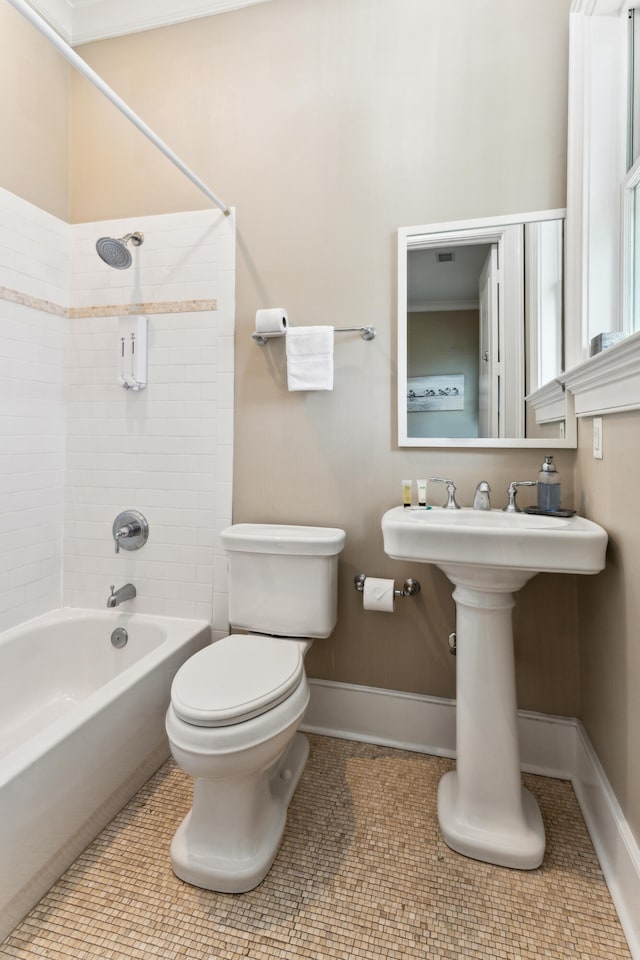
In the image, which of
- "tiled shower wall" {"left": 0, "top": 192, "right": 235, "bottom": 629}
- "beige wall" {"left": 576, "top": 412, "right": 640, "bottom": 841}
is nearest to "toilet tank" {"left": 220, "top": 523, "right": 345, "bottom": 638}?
"tiled shower wall" {"left": 0, "top": 192, "right": 235, "bottom": 629}

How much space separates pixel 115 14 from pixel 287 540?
238 centimetres

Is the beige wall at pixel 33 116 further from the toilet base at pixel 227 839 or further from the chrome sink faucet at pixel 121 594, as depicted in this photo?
the toilet base at pixel 227 839

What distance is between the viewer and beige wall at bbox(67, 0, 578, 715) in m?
1.57

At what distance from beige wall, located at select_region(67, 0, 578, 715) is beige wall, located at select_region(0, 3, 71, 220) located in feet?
0.99

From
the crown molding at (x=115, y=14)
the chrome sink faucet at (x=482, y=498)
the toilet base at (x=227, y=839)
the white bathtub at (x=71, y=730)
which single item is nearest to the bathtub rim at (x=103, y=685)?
the white bathtub at (x=71, y=730)

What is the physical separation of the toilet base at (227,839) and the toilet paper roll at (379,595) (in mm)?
611

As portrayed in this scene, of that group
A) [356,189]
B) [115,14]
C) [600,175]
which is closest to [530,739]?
[600,175]

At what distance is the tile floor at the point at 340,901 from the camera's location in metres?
1.01

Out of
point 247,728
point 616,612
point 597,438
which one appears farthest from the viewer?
point 597,438

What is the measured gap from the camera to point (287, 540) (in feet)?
5.07

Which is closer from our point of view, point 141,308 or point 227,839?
point 227,839

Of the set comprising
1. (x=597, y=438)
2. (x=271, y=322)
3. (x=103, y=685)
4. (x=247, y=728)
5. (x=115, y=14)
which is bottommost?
(x=103, y=685)

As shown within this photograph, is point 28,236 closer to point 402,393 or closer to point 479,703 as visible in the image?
point 402,393

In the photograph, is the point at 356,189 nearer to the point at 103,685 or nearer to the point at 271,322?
the point at 271,322
